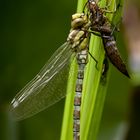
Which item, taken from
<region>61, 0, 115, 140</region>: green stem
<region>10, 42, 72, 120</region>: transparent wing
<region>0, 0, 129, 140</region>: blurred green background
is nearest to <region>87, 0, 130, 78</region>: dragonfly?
<region>61, 0, 115, 140</region>: green stem

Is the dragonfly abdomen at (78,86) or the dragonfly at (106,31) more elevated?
the dragonfly at (106,31)

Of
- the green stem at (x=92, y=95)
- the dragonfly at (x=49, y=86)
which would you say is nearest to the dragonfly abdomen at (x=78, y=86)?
the dragonfly at (x=49, y=86)

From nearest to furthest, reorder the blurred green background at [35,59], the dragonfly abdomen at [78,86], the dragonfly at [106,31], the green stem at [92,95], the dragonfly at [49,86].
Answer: the green stem at [92,95]
the dragonfly at [106,31]
the dragonfly abdomen at [78,86]
the dragonfly at [49,86]
the blurred green background at [35,59]

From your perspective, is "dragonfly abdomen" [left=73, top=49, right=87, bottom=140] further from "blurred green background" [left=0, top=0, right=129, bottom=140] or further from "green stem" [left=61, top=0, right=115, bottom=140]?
"blurred green background" [left=0, top=0, right=129, bottom=140]

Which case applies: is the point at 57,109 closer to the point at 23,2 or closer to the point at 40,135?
the point at 40,135

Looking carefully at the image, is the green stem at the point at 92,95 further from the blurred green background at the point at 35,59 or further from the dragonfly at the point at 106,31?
the blurred green background at the point at 35,59

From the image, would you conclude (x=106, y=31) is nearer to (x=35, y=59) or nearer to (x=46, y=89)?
(x=46, y=89)

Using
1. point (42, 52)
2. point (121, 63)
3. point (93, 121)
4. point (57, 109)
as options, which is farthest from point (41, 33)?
point (93, 121)
